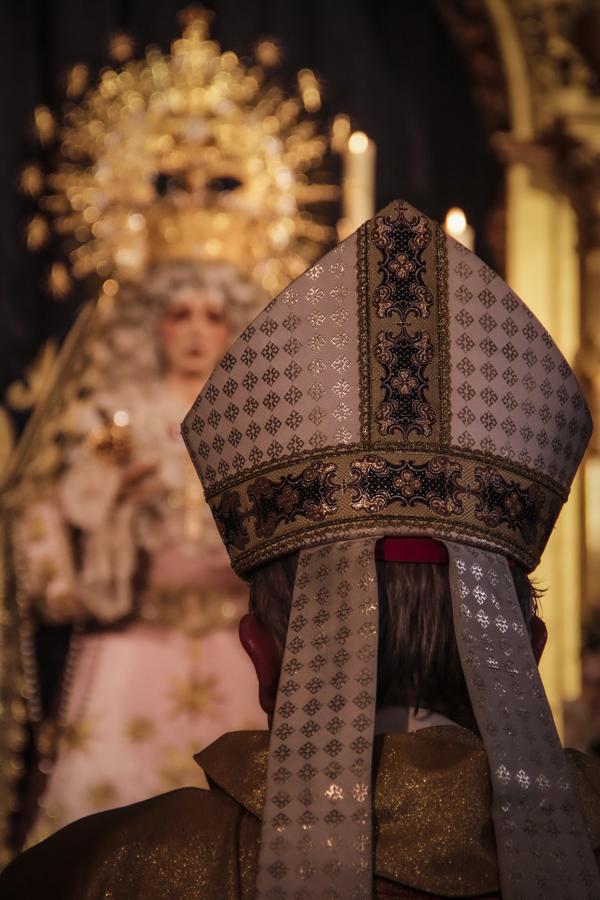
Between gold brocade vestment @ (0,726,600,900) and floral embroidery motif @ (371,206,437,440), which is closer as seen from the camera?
gold brocade vestment @ (0,726,600,900)

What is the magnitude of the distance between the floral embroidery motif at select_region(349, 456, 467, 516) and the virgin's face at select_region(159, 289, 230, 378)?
2.95 metres

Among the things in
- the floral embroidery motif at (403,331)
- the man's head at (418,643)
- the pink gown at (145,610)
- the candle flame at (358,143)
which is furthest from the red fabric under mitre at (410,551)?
the pink gown at (145,610)

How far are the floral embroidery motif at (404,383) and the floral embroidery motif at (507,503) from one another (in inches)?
2.8

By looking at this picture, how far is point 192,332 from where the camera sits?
4.33m

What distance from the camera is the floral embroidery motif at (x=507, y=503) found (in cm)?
142

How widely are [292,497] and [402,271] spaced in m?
0.23

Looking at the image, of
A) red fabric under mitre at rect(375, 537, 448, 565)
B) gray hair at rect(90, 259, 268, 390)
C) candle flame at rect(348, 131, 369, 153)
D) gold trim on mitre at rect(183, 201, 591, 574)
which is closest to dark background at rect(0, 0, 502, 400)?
gray hair at rect(90, 259, 268, 390)

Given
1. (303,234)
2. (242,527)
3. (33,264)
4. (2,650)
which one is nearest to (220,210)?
(303,234)

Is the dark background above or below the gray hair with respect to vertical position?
above

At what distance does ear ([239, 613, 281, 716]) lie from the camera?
1.37 m

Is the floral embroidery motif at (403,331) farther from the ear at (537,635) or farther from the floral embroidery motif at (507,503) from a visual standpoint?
the ear at (537,635)

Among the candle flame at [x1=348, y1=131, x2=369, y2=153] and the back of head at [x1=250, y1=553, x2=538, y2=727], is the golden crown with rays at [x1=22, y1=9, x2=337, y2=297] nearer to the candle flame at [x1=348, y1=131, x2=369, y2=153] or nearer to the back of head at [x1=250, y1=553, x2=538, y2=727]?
the candle flame at [x1=348, y1=131, x2=369, y2=153]

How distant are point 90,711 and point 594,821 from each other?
3.01 m

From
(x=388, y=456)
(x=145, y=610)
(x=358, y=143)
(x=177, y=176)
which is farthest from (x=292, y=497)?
(x=177, y=176)
